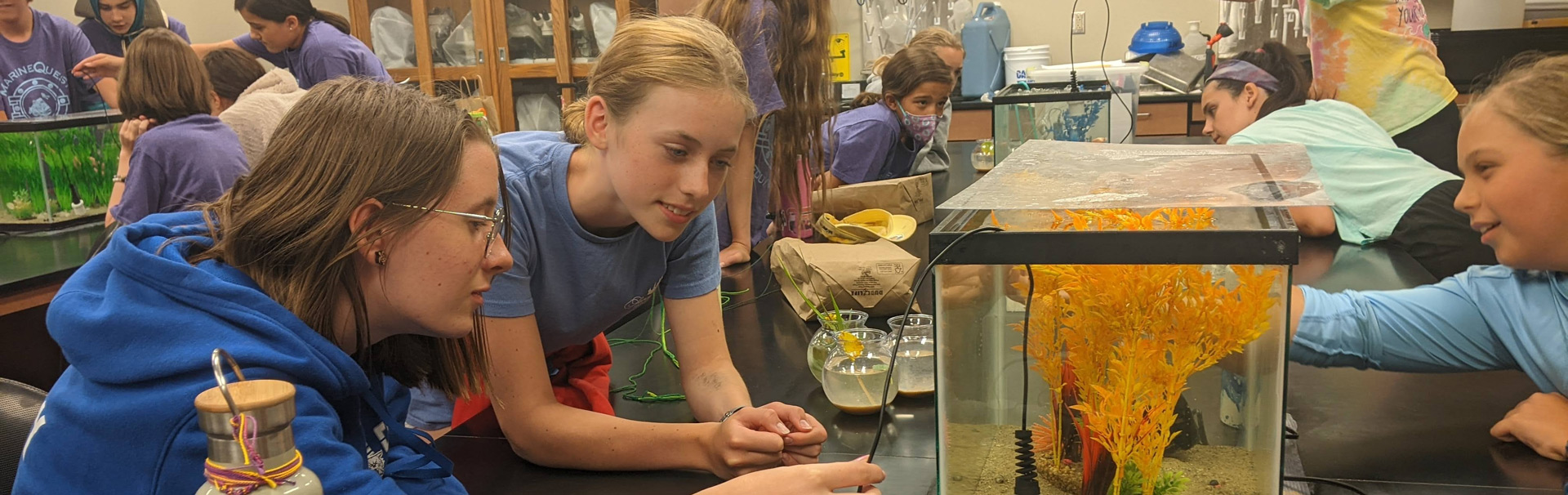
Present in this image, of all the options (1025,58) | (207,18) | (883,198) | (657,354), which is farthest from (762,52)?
(207,18)

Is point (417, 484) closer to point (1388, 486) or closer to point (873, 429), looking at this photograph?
point (873, 429)

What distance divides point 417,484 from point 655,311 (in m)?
0.93

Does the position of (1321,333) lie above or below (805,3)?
below

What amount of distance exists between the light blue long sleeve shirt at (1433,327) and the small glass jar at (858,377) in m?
0.50

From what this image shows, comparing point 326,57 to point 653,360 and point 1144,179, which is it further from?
point 1144,179

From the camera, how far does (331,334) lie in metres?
0.86

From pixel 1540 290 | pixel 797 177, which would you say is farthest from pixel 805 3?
pixel 1540 290

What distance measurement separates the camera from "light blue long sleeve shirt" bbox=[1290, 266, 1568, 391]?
1.24 meters

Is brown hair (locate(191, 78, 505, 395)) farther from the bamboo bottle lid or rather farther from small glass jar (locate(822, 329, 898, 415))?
small glass jar (locate(822, 329, 898, 415))

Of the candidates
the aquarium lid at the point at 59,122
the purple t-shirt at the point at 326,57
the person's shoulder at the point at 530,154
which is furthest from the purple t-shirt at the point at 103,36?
the person's shoulder at the point at 530,154

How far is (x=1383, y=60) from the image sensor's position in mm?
2719

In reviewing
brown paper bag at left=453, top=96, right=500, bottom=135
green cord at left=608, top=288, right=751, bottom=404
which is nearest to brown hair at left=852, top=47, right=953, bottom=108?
brown paper bag at left=453, top=96, right=500, bottom=135

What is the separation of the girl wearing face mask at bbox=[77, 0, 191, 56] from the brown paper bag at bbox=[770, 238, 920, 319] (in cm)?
301

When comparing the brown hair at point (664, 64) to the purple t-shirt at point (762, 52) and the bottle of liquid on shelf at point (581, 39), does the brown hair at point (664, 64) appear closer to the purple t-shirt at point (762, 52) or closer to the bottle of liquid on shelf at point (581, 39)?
the purple t-shirt at point (762, 52)
